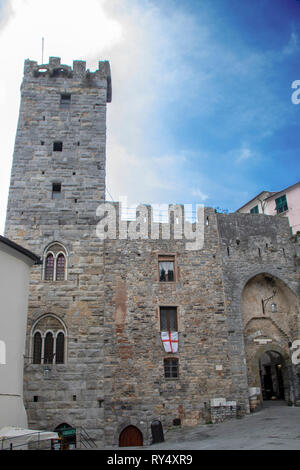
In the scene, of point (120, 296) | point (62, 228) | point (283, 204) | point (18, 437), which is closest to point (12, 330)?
point (18, 437)

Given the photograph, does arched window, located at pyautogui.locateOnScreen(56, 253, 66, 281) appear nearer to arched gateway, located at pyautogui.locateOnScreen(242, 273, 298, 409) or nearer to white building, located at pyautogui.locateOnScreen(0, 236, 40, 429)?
white building, located at pyautogui.locateOnScreen(0, 236, 40, 429)

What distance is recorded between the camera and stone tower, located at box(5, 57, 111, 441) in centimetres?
1438

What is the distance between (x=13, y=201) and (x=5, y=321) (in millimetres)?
5870

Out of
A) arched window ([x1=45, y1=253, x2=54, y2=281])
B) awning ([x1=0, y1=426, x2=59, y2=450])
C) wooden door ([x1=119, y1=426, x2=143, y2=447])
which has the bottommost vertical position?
wooden door ([x1=119, y1=426, x2=143, y2=447])

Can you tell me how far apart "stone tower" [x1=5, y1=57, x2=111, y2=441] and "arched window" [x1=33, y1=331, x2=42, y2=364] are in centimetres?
4

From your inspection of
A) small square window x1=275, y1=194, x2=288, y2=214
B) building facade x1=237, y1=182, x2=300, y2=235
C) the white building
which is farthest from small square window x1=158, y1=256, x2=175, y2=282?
small square window x1=275, y1=194, x2=288, y2=214

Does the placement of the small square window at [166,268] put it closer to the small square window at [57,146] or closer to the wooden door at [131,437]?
the wooden door at [131,437]

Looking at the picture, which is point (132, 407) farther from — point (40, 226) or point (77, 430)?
point (40, 226)

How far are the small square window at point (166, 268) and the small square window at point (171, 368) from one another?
3.56m

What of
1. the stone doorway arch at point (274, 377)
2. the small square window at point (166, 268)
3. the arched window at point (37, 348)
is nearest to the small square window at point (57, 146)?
the small square window at point (166, 268)

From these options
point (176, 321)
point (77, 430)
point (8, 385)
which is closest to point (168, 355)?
point (176, 321)

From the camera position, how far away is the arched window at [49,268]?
15.8 meters

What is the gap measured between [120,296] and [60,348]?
3951mm
